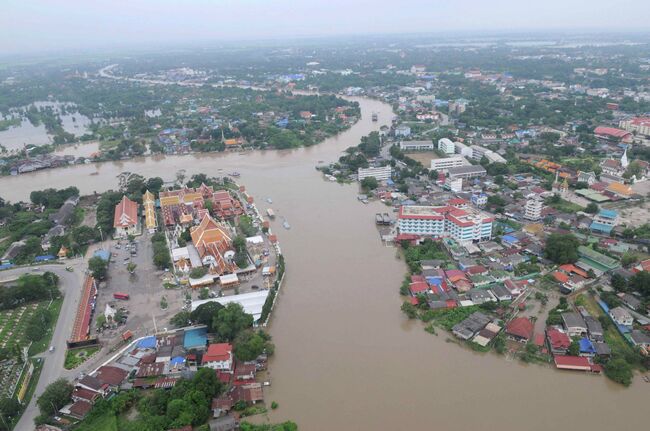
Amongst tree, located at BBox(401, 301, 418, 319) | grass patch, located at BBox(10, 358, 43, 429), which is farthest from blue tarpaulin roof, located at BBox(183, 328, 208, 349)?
tree, located at BBox(401, 301, 418, 319)

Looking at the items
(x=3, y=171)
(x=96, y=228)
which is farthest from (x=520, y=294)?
(x=3, y=171)

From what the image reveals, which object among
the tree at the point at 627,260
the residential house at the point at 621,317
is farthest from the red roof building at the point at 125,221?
the tree at the point at 627,260

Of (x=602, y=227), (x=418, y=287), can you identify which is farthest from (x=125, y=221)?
(x=602, y=227)

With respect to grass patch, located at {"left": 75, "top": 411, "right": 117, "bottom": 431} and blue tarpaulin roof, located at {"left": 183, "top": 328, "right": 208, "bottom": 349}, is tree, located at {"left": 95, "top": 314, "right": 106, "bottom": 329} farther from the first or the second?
grass patch, located at {"left": 75, "top": 411, "right": 117, "bottom": 431}

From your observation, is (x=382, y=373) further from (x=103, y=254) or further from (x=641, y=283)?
(x=103, y=254)

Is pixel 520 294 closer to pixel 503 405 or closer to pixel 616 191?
pixel 503 405
